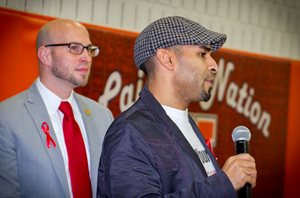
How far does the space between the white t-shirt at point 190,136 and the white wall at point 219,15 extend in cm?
158

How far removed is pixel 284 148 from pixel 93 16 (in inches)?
82.3

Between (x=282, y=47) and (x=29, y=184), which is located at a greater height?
(x=282, y=47)

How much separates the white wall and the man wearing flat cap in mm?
1519

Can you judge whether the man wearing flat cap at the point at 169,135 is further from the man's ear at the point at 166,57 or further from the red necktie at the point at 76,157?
the red necktie at the point at 76,157

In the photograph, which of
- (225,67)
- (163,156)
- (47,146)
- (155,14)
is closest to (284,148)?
(225,67)

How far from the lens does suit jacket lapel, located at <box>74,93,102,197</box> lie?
202 centimetres

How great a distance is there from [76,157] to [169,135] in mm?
714

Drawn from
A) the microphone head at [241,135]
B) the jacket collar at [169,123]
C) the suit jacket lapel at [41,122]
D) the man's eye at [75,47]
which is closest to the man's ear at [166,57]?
the jacket collar at [169,123]

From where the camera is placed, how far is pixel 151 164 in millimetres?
1262

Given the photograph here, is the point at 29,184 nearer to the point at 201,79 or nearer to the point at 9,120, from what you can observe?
the point at 9,120

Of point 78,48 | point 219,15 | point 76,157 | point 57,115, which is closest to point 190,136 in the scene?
point 76,157

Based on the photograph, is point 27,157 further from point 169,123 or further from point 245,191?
point 245,191

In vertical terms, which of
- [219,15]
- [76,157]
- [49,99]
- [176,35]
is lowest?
[76,157]

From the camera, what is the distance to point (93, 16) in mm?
3088
